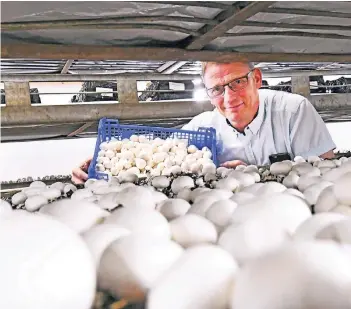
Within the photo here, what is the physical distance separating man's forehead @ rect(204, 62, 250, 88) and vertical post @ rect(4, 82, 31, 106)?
4.83 feet

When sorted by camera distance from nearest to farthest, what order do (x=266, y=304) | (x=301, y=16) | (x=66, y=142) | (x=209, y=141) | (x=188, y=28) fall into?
(x=266, y=304), (x=188, y=28), (x=301, y=16), (x=209, y=141), (x=66, y=142)

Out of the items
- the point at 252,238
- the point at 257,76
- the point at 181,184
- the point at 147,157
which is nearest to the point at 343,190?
the point at 252,238

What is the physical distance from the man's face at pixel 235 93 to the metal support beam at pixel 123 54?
1753 mm

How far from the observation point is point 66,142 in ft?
18.4

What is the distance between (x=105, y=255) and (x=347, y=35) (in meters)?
1.90

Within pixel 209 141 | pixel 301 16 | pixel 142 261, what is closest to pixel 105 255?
pixel 142 261

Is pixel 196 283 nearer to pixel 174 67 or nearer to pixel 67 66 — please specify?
pixel 67 66

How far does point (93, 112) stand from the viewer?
12.2 feet

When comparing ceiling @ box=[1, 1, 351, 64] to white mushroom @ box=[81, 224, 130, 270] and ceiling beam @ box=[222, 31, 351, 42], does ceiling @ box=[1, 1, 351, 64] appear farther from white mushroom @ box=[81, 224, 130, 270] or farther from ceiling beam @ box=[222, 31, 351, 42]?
white mushroom @ box=[81, 224, 130, 270]

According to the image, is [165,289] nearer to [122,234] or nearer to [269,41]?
[122,234]

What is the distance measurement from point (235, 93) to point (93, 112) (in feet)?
3.99

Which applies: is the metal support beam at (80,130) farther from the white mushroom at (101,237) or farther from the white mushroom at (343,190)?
the white mushroom at (101,237)

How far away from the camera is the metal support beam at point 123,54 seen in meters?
1.46

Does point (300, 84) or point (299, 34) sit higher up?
point (299, 34)
